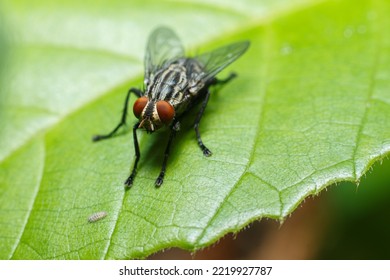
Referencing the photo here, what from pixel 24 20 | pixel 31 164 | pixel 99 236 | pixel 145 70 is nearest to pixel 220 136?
pixel 145 70

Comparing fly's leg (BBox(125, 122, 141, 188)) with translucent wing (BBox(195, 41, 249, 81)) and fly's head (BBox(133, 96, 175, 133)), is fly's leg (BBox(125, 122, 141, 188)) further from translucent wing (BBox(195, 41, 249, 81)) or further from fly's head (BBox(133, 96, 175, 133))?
translucent wing (BBox(195, 41, 249, 81))

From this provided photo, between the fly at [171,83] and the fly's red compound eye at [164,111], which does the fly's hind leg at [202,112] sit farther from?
the fly's red compound eye at [164,111]

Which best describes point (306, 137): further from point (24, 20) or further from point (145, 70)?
point (24, 20)

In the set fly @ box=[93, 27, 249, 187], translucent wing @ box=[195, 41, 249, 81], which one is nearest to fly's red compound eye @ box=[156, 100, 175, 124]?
fly @ box=[93, 27, 249, 187]

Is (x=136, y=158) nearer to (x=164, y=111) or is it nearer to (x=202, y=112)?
(x=164, y=111)

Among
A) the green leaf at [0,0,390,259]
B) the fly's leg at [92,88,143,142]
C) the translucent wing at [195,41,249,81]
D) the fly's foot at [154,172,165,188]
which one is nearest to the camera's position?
the green leaf at [0,0,390,259]

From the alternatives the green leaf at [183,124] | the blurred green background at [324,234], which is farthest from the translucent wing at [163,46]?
the blurred green background at [324,234]

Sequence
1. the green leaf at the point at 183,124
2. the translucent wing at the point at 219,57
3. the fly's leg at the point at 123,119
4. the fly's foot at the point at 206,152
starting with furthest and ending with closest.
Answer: the translucent wing at the point at 219,57 → the fly's leg at the point at 123,119 → the fly's foot at the point at 206,152 → the green leaf at the point at 183,124
